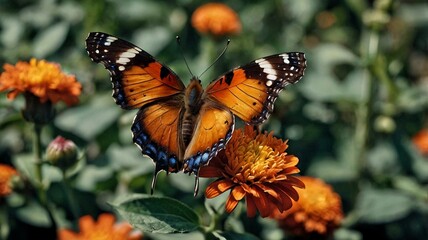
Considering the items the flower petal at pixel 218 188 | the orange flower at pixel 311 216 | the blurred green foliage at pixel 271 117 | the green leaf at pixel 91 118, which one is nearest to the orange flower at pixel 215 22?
the blurred green foliage at pixel 271 117

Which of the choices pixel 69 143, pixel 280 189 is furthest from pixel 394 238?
pixel 69 143

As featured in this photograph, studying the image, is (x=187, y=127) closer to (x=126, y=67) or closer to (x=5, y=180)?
(x=126, y=67)

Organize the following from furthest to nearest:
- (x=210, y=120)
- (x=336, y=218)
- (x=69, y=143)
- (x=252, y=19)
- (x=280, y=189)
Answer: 1. (x=252, y=19)
2. (x=336, y=218)
3. (x=69, y=143)
4. (x=210, y=120)
5. (x=280, y=189)

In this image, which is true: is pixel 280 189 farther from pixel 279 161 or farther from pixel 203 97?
pixel 203 97

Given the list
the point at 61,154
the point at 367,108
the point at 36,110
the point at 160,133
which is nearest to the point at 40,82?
the point at 36,110

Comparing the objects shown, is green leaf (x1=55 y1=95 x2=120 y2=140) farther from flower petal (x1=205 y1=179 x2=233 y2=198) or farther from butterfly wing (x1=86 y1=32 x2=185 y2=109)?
flower petal (x1=205 y1=179 x2=233 y2=198)
